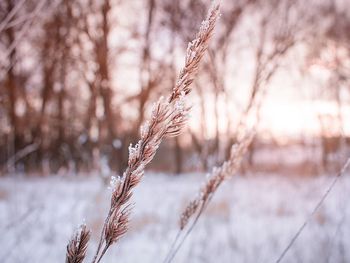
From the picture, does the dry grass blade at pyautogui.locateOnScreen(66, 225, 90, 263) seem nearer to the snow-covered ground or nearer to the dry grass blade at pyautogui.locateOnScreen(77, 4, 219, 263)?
the dry grass blade at pyautogui.locateOnScreen(77, 4, 219, 263)

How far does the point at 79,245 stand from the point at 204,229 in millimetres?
5075

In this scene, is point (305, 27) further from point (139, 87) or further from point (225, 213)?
point (225, 213)

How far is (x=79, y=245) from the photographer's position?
88 cm

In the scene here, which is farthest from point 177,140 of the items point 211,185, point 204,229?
point 211,185

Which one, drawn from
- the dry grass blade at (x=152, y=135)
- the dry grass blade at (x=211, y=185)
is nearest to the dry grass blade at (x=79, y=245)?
the dry grass blade at (x=152, y=135)

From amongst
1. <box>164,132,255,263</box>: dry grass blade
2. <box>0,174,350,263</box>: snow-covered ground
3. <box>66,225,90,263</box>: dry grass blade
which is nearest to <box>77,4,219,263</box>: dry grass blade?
<box>66,225,90,263</box>: dry grass blade

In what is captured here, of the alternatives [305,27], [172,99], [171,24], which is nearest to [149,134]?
[172,99]

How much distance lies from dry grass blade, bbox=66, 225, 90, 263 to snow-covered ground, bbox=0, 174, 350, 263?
1.27m

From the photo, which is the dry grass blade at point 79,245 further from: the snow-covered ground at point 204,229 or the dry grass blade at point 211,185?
the snow-covered ground at point 204,229

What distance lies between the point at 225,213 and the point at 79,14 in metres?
6.84

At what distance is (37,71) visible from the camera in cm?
1792

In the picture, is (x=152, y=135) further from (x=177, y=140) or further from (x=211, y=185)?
(x=177, y=140)

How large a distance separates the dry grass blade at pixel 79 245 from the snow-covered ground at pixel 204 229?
127 centimetres

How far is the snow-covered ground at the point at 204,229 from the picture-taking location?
360 cm
